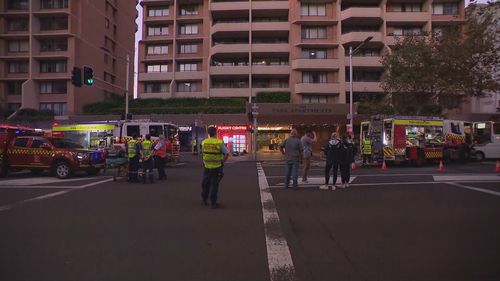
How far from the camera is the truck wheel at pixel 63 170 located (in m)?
15.8

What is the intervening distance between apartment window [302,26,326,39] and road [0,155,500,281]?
36.8 m

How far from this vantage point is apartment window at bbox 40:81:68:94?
4731 cm

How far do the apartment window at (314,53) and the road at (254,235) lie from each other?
35540 mm

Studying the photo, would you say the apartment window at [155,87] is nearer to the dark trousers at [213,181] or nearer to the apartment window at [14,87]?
the apartment window at [14,87]

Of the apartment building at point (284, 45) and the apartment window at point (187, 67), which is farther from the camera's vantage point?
the apartment window at point (187, 67)

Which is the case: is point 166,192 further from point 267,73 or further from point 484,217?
point 267,73

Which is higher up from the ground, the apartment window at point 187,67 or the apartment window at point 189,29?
the apartment window at point 189,29

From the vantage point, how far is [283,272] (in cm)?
489

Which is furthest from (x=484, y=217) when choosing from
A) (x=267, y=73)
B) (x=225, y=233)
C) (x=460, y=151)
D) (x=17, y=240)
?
(x=267, y=73)

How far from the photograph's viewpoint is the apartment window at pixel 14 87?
48.1 m

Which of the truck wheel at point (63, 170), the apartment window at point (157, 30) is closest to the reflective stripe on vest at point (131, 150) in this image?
the truck wheel at point (63, 170)

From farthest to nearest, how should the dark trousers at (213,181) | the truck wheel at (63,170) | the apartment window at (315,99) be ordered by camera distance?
1. the apartment window at (315,99)
2. the truck wheel at (63,170)
3. the dark trousers at (213,181)

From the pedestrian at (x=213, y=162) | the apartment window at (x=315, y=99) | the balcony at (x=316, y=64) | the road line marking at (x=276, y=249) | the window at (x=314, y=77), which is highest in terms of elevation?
the balcony at (x=316, y=64)

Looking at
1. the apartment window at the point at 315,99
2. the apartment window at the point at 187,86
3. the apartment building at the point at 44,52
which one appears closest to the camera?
the apartment window at the point at 315,99
